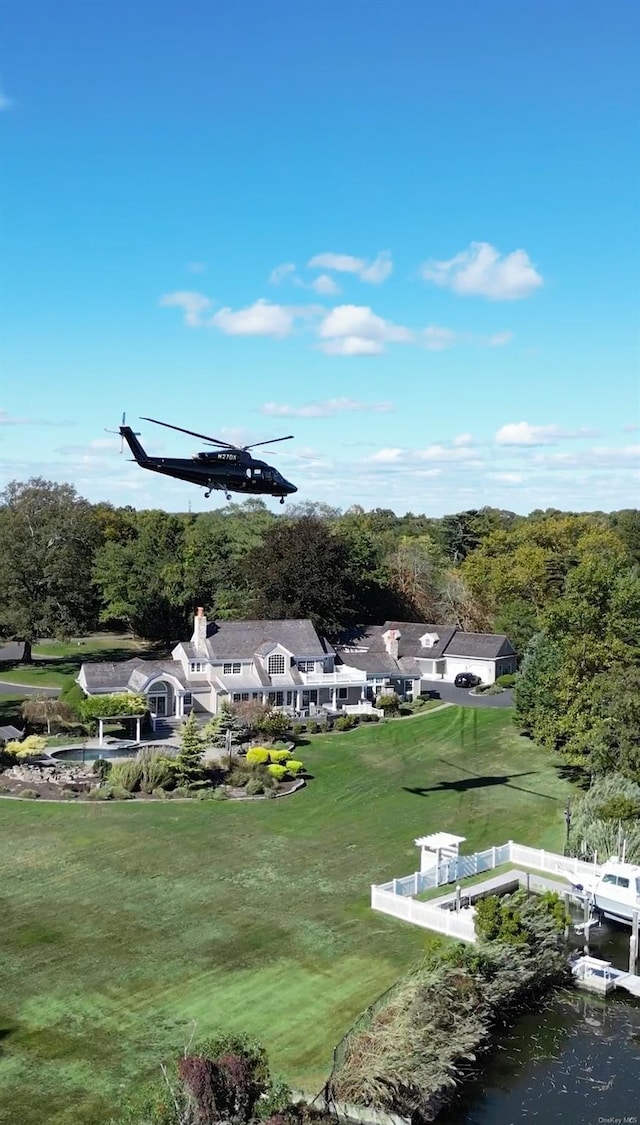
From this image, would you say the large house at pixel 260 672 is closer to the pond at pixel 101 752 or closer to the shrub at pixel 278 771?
the pond at pixel 101 752

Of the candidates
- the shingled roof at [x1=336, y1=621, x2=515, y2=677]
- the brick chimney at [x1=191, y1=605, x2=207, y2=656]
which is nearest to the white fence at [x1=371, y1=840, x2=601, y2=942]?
the shingled roof at [x1=336, y1=621, x2=515, y2=677]

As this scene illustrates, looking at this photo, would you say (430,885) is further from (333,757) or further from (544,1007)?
(333,757)

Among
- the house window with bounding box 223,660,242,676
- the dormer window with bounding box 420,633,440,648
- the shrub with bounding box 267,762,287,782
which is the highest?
the dormer window with bounding box 420,633,440,648

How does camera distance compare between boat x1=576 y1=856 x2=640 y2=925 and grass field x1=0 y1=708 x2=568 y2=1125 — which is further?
boat x1=576 y1=856 x2=640 y2=925

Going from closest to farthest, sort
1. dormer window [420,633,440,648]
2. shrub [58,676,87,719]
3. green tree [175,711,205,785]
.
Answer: green tree [175,711,205,785] < shrub [58,676,87,719] < dormer window [420,633,440,648]

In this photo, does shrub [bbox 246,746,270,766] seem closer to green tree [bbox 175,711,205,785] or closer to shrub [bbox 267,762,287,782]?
shrub [bbox 267,762,287,782]

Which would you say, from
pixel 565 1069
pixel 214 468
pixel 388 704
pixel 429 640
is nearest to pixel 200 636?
pixel 388 704

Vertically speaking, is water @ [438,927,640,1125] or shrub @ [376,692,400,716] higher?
shrub @ [376,692,400,716]
